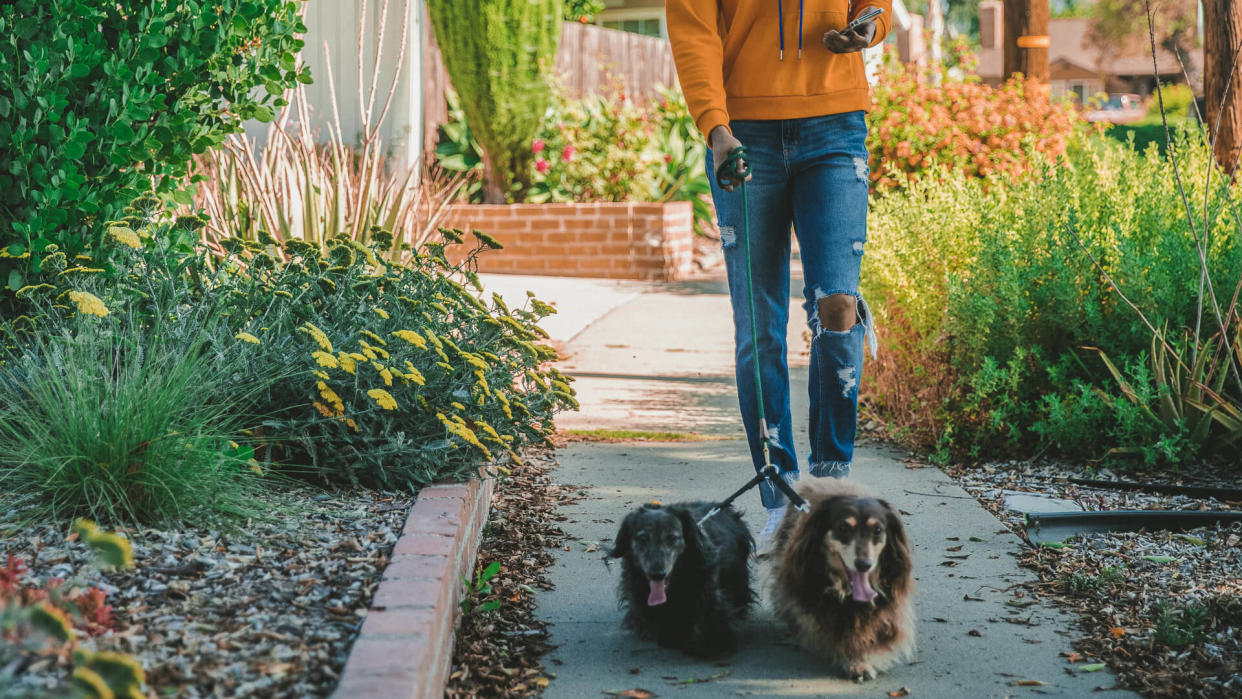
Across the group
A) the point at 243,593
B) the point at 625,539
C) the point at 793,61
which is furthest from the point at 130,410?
the point at 793,61

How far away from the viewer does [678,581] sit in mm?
2924

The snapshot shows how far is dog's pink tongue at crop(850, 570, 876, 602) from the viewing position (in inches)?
103

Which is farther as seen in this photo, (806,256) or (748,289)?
(806,256)

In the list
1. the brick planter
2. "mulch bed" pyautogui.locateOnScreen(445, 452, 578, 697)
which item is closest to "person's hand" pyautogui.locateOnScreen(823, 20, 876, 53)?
"mulch bed" pyautogui.locateOnScreen(445, 452, 578, 697)

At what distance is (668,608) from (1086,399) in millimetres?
2385

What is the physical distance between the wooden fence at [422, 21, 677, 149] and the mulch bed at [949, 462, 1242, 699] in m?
8.79

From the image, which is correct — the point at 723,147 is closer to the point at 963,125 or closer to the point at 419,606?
the point at 419,606

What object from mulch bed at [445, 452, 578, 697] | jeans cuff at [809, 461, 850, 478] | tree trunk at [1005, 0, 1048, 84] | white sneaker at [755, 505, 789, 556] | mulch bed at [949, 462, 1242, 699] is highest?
tree trunk at [1005, 0, 1048, 84]

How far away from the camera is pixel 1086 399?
4.55m

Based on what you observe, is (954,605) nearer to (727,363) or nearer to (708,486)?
(708,486)

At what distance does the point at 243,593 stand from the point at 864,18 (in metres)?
2.40

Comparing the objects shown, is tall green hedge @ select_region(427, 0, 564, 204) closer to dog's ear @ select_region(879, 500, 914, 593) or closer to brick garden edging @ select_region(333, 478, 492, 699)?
brick garden edging @ select_region(333, 478, 492, 699)

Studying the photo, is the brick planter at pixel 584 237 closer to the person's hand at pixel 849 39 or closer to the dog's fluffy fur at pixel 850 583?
the person's hand at pixel 849 39

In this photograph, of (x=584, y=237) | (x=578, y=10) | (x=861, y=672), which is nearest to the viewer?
(x=861, y=672)
